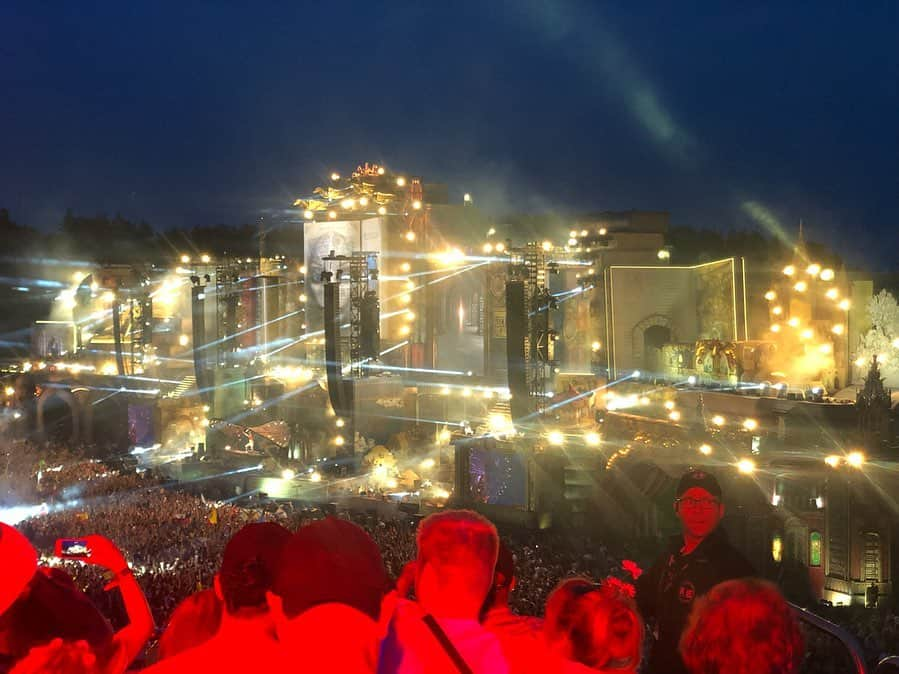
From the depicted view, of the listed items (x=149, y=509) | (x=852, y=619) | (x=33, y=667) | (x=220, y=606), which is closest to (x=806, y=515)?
(x=852, y=619)

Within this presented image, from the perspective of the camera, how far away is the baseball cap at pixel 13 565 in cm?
225

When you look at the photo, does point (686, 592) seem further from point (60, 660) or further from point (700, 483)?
point (60, 660)

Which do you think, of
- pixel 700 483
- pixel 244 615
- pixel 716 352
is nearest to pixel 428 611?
pixel 244 615

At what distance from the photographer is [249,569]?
2834 millimetres

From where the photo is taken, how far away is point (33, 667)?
229cm

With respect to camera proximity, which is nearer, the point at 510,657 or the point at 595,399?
the point at 510,657

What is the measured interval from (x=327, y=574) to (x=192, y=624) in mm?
1473

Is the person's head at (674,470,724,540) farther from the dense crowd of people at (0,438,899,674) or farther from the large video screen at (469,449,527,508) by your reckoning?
the large video screen at (469,449,527,508)

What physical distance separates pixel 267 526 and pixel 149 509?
39.8ft

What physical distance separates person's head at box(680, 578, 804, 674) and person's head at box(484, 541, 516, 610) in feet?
2.33

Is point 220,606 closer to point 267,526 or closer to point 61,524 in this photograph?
point 267,526

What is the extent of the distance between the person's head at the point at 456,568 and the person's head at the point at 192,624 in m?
1.37

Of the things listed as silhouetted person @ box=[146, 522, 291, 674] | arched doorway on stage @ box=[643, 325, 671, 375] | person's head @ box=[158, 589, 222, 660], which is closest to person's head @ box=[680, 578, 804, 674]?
silhouetted person @ box=[146, 522, 291, 674]

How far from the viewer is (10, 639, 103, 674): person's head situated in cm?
229
